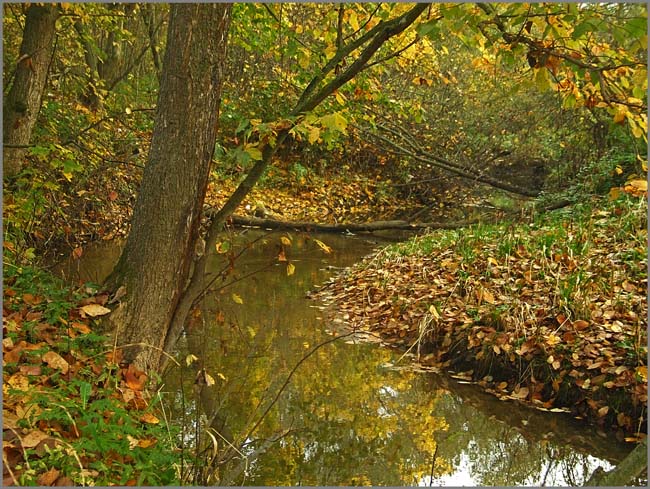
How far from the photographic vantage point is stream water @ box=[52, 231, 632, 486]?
3904 mm

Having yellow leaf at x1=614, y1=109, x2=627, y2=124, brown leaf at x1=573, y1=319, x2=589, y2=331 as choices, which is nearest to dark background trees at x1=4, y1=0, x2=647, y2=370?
yellow leaf at x1=614, y1=109, x2=627, y2=124

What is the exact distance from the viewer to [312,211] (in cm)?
1456

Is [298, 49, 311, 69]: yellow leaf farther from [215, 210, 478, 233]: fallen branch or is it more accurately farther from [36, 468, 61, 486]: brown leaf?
[215, 210, 478, 233]: fallen branch

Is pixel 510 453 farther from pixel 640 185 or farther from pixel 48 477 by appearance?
pixel 48 477

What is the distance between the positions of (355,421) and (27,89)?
4.63 m

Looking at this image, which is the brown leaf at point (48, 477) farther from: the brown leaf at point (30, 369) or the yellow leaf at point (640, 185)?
the yellow leaf at point (640, 185)

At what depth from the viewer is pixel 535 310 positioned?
18.0ft

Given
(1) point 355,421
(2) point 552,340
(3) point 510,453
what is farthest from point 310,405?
(2) point 552,340

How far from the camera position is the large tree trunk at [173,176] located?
12.2 feet

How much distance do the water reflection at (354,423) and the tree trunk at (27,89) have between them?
2.58 meters

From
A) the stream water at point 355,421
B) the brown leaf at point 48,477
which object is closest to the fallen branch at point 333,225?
the stream water at point 355,421

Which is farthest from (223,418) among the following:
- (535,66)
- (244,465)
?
(535,66)

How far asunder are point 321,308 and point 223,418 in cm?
316

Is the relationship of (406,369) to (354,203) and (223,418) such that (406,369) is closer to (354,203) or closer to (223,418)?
(223,418)
